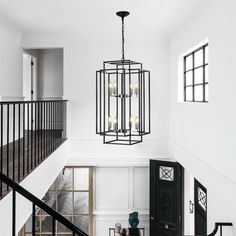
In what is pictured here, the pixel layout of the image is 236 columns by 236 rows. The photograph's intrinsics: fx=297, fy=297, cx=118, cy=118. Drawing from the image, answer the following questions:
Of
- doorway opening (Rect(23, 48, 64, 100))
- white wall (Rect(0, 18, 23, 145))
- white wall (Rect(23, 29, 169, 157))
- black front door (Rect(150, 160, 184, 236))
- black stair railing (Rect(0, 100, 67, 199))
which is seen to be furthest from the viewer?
doorway opening (Rect(23, 48, 64, 100))

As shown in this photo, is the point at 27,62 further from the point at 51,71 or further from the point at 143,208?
the point at 143,208

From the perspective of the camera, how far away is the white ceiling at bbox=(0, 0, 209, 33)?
13.9 ft

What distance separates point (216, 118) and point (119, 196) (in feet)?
12.6

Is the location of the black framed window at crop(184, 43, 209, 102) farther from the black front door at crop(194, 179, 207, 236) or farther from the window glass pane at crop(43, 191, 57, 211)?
the window glass pane at crop(43, 191, 57, 211)

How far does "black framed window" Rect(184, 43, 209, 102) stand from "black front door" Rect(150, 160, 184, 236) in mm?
1579

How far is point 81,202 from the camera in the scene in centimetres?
708

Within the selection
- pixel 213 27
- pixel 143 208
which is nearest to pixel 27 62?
pixel 143 208

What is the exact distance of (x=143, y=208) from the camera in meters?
6.91

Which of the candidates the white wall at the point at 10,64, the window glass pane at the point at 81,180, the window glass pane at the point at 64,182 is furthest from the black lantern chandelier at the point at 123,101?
the window glass pane at the point at 64,182

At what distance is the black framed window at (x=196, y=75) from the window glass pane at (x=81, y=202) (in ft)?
11.0

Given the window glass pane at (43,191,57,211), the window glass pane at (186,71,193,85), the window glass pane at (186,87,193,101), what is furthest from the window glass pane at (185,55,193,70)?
the window glass pane at (43,191,57,211)

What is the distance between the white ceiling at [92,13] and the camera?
4.22 meters

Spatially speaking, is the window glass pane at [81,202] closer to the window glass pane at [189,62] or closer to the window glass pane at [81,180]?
the window glass pane at [81,180]

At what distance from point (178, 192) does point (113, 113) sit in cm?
221
